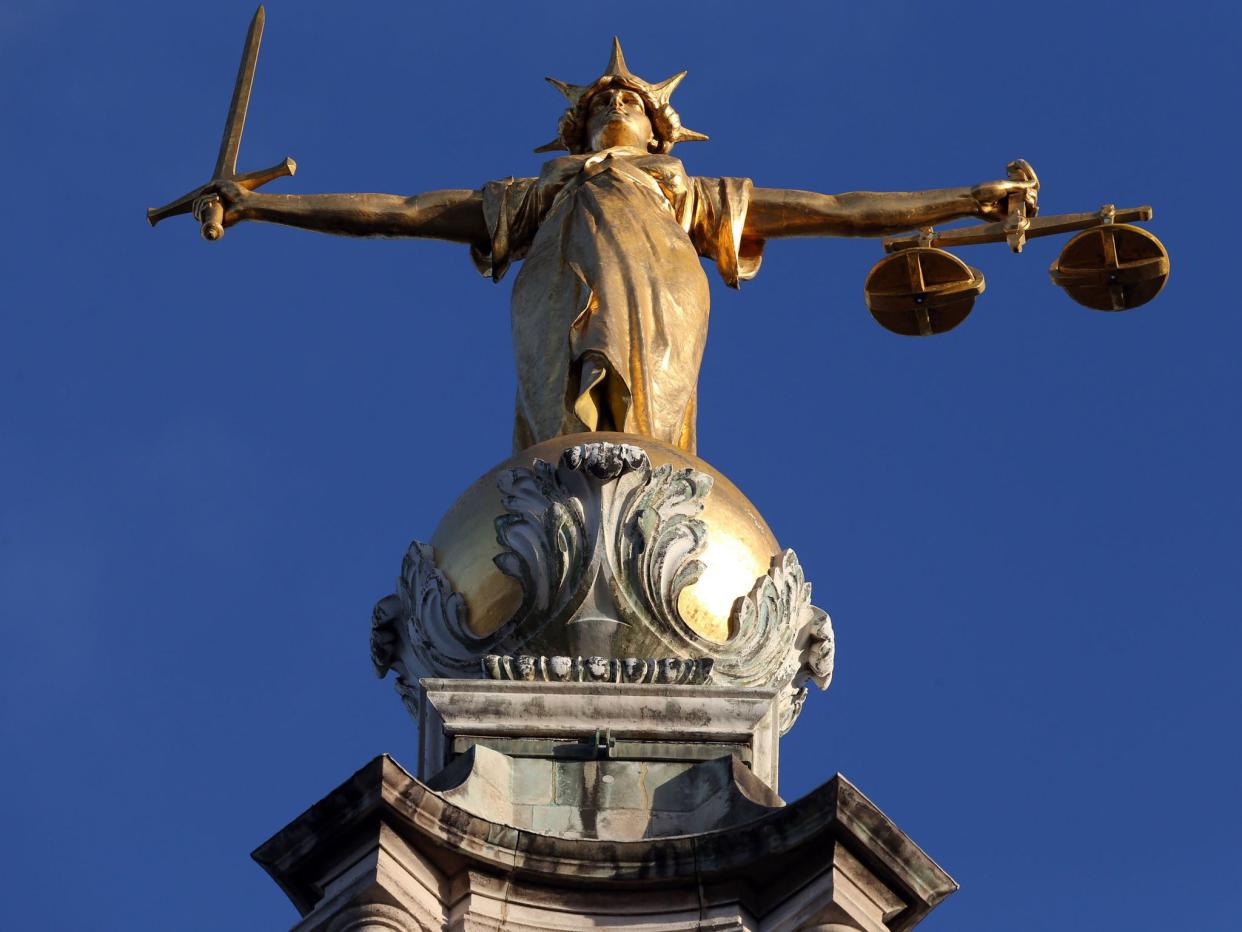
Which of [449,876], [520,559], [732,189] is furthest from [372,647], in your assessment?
[732,189]

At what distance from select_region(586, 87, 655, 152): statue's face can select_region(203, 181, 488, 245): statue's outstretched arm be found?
1.15m

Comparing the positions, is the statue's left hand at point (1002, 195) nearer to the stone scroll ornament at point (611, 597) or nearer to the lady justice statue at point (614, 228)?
the lady justice statue at point (614, 228)

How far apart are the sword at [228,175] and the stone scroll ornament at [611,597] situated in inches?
187

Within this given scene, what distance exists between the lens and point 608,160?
30.4 m

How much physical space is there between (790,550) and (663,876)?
11.5ft

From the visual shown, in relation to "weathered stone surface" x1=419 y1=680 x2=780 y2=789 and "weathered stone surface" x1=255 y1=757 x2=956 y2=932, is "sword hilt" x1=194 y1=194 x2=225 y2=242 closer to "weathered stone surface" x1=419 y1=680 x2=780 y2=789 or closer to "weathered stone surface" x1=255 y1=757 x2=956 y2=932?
"weathered stone surface" x1=419 y1=680 x2=780 y2=789

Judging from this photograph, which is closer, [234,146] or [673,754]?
[673,754]

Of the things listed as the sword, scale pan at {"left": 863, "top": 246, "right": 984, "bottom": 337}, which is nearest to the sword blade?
the sword

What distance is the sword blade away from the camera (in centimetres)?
3125

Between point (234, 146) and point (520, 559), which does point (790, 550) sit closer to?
point (520, 559)

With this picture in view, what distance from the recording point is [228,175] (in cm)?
3109

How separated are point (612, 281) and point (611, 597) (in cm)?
331

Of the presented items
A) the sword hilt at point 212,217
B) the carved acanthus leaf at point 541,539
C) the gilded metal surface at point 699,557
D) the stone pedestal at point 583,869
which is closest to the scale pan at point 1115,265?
the gilded metal surface at point 699,557

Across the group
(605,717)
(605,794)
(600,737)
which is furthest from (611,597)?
(605,794)
